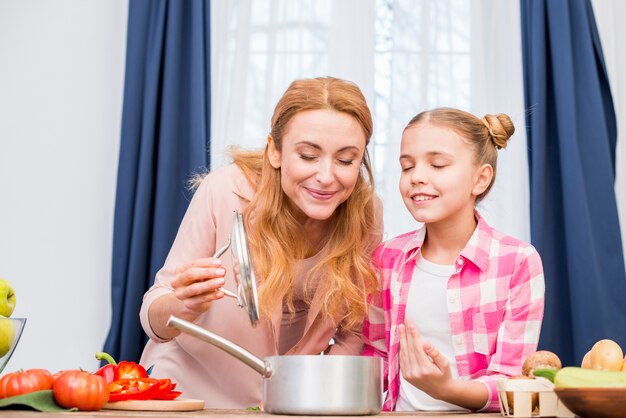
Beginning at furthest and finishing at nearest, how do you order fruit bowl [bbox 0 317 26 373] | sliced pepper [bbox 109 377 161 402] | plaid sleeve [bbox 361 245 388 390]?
plaid sleeve [bbox 361 245 388 390] → sliced pepper [bbox 109 377 161 402] → fruit bowl [bbox 0 317 26 373]

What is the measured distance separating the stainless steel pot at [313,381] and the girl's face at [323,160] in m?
0.66

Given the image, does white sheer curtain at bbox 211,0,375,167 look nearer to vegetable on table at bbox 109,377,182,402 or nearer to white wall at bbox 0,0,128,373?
white wall at bbox 0,0,128,373

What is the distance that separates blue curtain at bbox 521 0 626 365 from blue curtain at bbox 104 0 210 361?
1328 mm

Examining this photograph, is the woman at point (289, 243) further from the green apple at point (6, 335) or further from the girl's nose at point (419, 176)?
the green apple at point (6, 335)

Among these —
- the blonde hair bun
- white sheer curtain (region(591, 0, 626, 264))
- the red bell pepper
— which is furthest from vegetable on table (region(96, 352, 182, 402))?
white sheer curtain (region(591, 0, 626, 264))

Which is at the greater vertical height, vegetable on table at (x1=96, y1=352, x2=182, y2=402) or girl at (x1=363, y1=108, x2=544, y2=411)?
girl at (x1=363, y1=108, x2=544, y2=411)

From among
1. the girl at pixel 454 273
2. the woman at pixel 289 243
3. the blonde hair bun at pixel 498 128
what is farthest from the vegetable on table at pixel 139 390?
the blonde hair bun at pixel 498 128

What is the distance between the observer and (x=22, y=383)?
4.07ft

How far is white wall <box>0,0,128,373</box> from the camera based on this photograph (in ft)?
10.9

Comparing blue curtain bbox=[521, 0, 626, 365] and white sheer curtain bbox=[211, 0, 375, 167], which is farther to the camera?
white sheer curtain bbox=[211, 0, 375, 167]

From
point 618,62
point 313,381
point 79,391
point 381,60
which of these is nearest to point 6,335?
point 79,391

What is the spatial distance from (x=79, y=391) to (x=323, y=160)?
764mm

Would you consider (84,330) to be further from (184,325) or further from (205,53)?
(184,325)

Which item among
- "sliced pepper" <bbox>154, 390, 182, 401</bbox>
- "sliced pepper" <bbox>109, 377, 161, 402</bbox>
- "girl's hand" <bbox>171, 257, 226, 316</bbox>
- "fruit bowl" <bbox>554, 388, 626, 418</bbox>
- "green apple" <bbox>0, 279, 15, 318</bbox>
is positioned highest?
"girl's hand" <bbox>171, 257, 226, 316</bbox>
